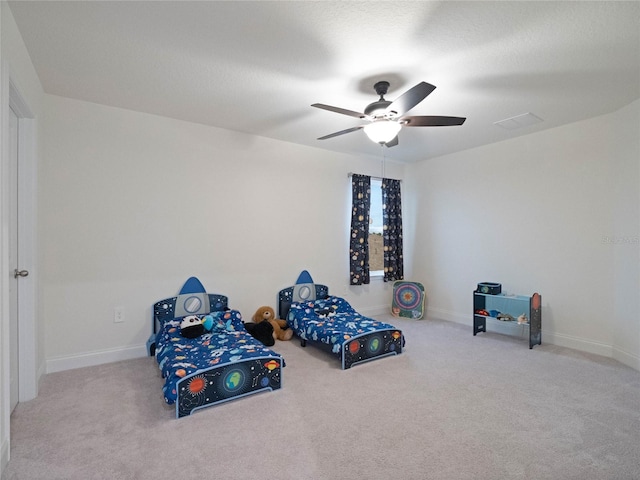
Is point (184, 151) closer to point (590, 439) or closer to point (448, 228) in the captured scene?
point (448, 228)

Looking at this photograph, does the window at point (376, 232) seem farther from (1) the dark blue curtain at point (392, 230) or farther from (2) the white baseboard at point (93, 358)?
(2) the white baseboard at point (93, 358)

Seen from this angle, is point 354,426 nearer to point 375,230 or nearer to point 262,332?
point 262,332

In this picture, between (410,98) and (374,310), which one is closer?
(410,98)

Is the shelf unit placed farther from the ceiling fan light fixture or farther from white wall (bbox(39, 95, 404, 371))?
the ceiling fan light fixture

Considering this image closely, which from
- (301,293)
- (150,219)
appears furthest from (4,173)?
(301,293)

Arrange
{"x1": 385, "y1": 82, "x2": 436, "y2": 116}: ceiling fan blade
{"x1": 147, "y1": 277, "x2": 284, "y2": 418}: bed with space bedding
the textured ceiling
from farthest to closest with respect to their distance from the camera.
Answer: {"x1": 147, "y1": 277, "x2": 284, "y2": 418}: bed with space bedding, {"x1": 385, "y1": 82, "x2": 436, "y2": 116}: ceiling fan blade, the textured ceiling

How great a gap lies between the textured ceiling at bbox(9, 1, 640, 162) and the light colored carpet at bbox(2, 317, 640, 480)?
7.70ft

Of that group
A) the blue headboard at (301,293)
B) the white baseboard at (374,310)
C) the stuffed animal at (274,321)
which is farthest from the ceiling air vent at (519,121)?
the stuffed animal at (274,321)

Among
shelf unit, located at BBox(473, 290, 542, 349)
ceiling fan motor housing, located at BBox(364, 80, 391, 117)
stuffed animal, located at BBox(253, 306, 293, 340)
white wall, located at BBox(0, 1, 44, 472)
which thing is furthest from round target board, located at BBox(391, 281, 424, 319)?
white wall, located at BBox(0, 1, 44, 472)

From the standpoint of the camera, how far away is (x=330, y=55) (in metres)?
2.23

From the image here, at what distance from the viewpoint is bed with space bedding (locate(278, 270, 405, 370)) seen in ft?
10.0

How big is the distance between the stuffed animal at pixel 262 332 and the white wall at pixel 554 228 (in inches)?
103

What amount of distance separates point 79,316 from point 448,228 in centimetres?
444

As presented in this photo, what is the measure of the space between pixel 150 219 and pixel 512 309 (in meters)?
4.03
